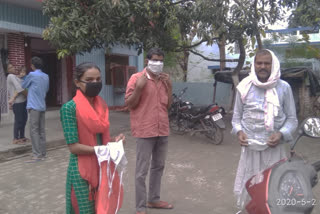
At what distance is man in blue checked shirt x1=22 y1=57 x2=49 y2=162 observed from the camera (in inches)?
228

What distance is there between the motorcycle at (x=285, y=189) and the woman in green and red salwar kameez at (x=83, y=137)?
3.47 ft

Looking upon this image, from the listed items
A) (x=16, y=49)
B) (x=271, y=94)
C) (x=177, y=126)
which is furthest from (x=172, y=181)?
(x=16, y=49)

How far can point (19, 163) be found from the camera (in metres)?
5.84

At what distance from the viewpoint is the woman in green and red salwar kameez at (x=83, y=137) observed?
2238mm

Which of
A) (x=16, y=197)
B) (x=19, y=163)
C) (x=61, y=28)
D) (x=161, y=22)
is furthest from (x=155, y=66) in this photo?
(x=161, y=22)

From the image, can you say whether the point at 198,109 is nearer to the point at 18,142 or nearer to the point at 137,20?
the point at 137,20

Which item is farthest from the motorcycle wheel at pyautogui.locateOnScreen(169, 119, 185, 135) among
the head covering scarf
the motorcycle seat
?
the head covering scarf

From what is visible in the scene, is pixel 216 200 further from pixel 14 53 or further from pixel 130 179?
pixel 14 53

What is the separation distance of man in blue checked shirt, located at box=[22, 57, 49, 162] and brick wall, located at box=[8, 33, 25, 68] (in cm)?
405

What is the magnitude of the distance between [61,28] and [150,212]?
486cm

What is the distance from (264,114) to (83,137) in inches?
61.9

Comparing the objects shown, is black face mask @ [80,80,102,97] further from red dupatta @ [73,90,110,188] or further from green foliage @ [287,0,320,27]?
green foliage @ [287,0,320,27]

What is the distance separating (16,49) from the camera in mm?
9492

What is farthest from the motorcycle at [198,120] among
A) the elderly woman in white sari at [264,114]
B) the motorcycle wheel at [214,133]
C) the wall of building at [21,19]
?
the wall of building at [21,19]
